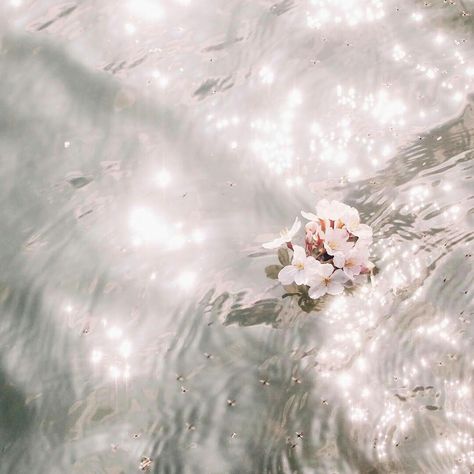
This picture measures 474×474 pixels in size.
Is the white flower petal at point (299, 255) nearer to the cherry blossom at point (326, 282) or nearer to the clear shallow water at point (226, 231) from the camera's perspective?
the cherry blossom at point (326, 282)

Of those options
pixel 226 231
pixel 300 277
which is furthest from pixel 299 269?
pixel 226 231

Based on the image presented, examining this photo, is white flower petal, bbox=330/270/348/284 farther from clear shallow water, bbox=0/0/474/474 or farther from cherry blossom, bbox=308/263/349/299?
clear shallow water, bbox=0/0/474/474

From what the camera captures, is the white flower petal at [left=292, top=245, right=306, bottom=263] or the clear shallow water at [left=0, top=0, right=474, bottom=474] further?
the white flower petal at [left=292, top=245, right=306, bottom=263]

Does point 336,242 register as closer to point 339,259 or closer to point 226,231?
point 339,259

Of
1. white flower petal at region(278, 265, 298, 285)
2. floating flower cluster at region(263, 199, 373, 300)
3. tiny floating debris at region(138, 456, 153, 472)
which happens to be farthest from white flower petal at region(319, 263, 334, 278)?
tiny floating debris at region(138, 456, 153, 472)

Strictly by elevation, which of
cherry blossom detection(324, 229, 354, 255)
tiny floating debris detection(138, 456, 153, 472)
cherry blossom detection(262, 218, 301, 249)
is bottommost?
tiny floating debris detection(138, 456, 153, 472)

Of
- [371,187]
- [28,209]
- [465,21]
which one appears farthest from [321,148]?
[28,209]
